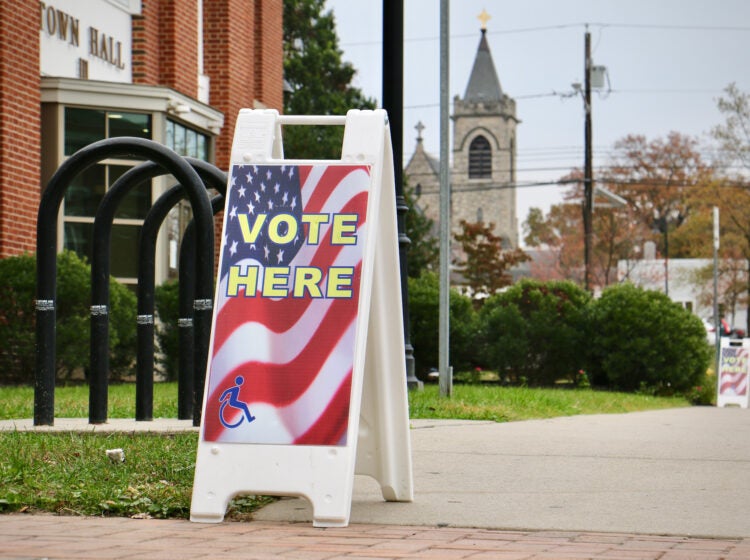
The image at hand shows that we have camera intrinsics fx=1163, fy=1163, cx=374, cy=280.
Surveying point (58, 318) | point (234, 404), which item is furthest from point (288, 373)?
point (58, 318)

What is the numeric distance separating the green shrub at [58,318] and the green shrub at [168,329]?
1663 millimetres

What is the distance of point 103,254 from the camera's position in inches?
317

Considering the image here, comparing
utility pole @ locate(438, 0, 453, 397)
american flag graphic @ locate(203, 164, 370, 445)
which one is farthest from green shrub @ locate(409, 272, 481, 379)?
american flag graphic @ locate(203, 164, 370, 445)

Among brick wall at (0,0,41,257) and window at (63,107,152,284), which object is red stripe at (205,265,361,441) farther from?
window at (63,107,152,284)

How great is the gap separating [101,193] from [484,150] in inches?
4292

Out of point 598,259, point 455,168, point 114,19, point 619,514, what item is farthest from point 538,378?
point 455,168

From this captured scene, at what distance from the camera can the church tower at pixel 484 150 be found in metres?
122

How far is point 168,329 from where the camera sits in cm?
1664

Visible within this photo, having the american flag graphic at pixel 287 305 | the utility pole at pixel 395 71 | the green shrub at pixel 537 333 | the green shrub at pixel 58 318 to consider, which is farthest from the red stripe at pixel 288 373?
the green shrub at pixel 537 333

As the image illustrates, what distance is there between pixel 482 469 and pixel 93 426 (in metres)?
2.53

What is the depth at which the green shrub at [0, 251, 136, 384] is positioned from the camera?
47.1ft

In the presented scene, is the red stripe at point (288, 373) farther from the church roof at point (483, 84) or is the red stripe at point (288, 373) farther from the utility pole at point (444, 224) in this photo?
the church roof at point (483, 84)

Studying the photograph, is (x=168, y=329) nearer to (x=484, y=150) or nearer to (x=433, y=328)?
(x=433, y=328)

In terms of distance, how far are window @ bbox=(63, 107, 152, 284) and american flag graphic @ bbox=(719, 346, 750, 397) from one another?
9605mm
